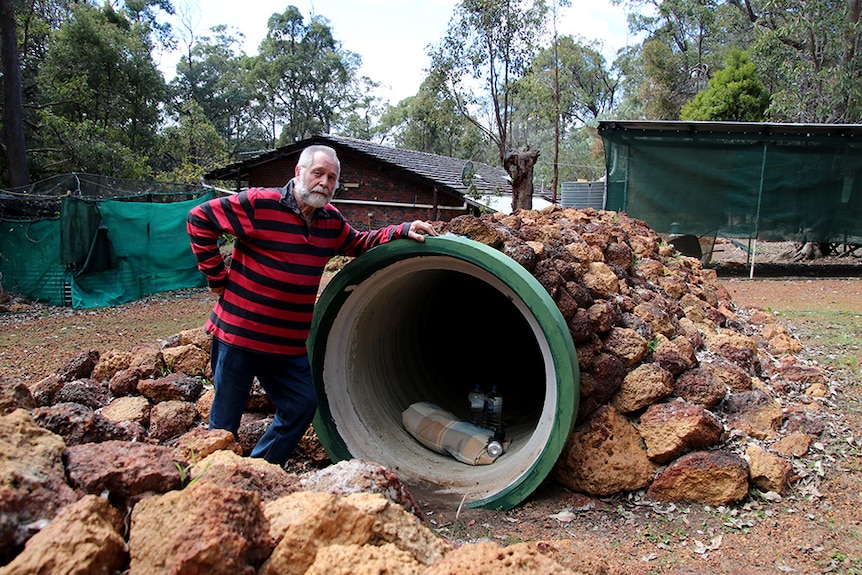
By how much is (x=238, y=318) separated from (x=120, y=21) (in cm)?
1996

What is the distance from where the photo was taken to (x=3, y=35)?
1265cm

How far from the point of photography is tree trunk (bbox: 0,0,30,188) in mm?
12594

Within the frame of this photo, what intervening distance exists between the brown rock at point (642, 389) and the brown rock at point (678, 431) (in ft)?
0.37

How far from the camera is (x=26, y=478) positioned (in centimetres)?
167

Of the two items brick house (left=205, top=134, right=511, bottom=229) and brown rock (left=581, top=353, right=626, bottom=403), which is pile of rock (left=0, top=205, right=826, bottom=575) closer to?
brown rock (left=581, top=353, right=626, bottom=403)

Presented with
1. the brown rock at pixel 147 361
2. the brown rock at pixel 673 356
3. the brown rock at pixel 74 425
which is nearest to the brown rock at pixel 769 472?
the brown rock at pixel 673 356

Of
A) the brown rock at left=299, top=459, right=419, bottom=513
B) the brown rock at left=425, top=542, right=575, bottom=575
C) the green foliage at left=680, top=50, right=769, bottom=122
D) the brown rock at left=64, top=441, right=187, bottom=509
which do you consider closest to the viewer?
the brown rock at left=425, top=542, right=575, bottom=575

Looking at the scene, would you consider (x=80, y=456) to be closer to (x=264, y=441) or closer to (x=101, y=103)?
(x=264, y=441)

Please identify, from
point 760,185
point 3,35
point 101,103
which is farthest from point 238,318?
point 101,103

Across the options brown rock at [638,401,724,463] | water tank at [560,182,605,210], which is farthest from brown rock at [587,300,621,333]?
water tank at [560,182,605,210]

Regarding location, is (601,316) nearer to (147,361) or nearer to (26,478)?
(147,361)

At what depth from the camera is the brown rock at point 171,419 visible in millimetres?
3443

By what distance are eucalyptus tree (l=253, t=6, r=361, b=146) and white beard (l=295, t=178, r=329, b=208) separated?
106ft

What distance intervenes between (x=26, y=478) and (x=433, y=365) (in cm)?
363
